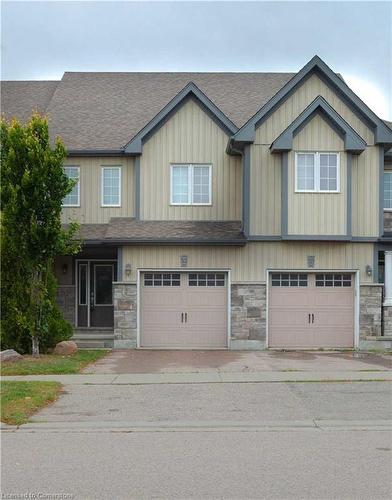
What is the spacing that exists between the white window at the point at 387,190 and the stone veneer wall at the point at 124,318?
8.51 metres

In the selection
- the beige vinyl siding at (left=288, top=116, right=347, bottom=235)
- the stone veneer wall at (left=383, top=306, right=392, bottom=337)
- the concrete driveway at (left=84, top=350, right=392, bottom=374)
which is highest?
the beige vinyl siding at (left=288, top=116, right=347, bottom=235)

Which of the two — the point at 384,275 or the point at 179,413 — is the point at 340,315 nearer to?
the point at 384,275

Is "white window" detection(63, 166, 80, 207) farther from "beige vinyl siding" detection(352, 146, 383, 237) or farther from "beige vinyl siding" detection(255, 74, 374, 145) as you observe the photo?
"beige vinyl siding" detection(352, 146, 383, 237)

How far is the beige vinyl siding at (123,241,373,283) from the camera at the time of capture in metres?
19.8

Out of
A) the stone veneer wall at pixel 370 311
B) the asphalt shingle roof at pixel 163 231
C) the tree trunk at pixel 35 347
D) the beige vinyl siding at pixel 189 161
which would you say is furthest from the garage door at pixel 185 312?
the stone veneer wall at pixel 370 311

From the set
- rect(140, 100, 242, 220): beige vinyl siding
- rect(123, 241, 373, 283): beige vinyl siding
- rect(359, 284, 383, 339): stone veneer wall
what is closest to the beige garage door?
rect(359, 284, 383, 339): stone veneer wall

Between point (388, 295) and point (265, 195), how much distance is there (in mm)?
4792

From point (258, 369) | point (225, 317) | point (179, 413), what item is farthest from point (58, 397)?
point (225, 317)

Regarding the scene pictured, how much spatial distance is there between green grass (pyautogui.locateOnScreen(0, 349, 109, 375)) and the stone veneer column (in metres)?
8.45

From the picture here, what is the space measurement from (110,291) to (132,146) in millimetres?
5553

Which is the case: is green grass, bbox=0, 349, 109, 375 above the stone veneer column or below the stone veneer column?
below

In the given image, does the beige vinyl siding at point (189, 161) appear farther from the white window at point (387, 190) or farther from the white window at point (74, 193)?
the white window at point (387, 190)

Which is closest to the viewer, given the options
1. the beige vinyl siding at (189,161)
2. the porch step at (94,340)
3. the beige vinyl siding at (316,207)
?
the beige vinyl siding at (316,207)

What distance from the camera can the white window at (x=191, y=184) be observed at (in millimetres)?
20969
